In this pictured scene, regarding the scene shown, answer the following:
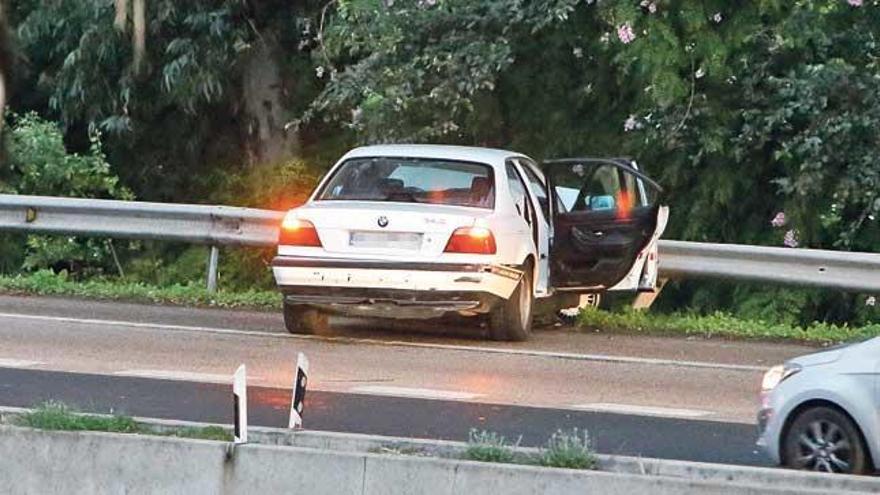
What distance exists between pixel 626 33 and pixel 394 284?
17.7 feet

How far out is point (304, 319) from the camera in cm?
1431

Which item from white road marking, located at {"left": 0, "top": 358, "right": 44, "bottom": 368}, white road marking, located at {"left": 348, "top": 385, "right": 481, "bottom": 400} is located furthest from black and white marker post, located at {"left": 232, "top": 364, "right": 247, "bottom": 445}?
white road marking, located at {"left": 0, "top": 358, "right": 44, "bottom": 368}

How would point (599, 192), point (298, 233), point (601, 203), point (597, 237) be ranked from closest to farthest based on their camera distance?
point (298, 233) → point (597, 237) → point (601, 203) → point (599, 192)

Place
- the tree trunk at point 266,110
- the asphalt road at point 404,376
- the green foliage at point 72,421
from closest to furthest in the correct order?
the green foliage at point 72,421, the asphalt road at point 404,376, the tree trunk at point 266,110

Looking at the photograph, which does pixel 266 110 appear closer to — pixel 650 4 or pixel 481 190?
pixel 650 4

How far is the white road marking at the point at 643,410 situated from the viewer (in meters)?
11.1

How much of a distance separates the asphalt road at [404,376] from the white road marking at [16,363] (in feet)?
0.04

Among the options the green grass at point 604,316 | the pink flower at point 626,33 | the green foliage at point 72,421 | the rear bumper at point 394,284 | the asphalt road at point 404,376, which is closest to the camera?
the green foliage at point 72,421

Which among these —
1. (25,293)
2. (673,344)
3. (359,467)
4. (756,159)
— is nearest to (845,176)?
(756,159)

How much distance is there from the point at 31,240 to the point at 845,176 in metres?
9.43

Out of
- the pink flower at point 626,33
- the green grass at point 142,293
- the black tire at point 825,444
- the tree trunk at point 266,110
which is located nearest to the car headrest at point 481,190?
the green grass at point 142,293

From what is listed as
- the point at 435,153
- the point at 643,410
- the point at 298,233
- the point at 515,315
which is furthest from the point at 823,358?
the point at 435,153

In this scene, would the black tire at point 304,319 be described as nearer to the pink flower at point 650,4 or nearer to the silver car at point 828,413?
the pink flower at point 650,4

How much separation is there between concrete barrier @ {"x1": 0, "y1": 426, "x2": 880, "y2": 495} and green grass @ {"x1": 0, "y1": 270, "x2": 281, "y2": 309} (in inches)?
347
